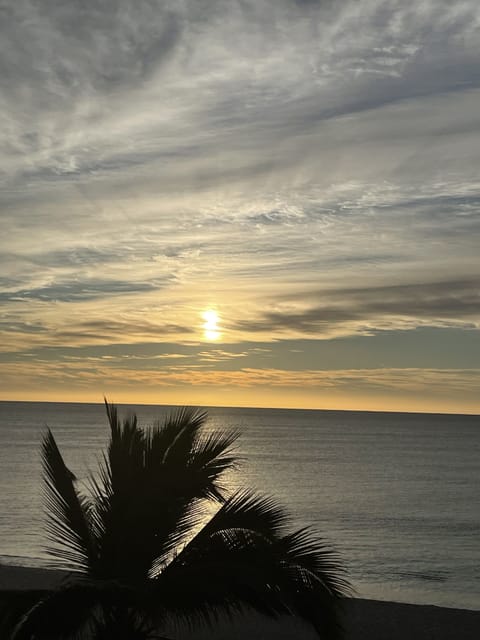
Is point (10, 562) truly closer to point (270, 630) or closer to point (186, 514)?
point (270, 630)

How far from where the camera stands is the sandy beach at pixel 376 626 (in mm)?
18125

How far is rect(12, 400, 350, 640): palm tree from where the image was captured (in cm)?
661

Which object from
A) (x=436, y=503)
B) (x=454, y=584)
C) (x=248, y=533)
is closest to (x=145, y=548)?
(x=248, y=533)

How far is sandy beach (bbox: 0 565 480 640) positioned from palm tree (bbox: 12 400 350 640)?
10566 mm

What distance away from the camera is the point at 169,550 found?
762cm

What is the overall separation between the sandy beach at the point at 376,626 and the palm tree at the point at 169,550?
416 inches

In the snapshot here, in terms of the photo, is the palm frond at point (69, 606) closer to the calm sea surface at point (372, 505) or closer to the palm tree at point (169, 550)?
the palm tree at point (169, 550)

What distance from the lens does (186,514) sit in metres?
7.70

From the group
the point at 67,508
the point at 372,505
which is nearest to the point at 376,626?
the point at 67,508

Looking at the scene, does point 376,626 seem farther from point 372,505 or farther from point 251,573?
point 372,505

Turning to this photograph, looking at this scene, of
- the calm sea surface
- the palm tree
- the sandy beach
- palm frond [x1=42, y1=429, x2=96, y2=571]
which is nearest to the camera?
the palm tree

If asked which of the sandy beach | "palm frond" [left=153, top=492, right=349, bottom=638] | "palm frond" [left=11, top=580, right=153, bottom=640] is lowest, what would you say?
the sandy beach

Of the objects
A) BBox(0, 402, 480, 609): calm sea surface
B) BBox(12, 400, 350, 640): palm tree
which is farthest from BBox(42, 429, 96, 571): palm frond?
BBox(0, 402, 480, 609): calm sea surface

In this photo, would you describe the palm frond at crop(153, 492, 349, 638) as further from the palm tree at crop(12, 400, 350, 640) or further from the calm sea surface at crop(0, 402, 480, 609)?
the calm sea surface at crop(0, 402, 480, 609)
